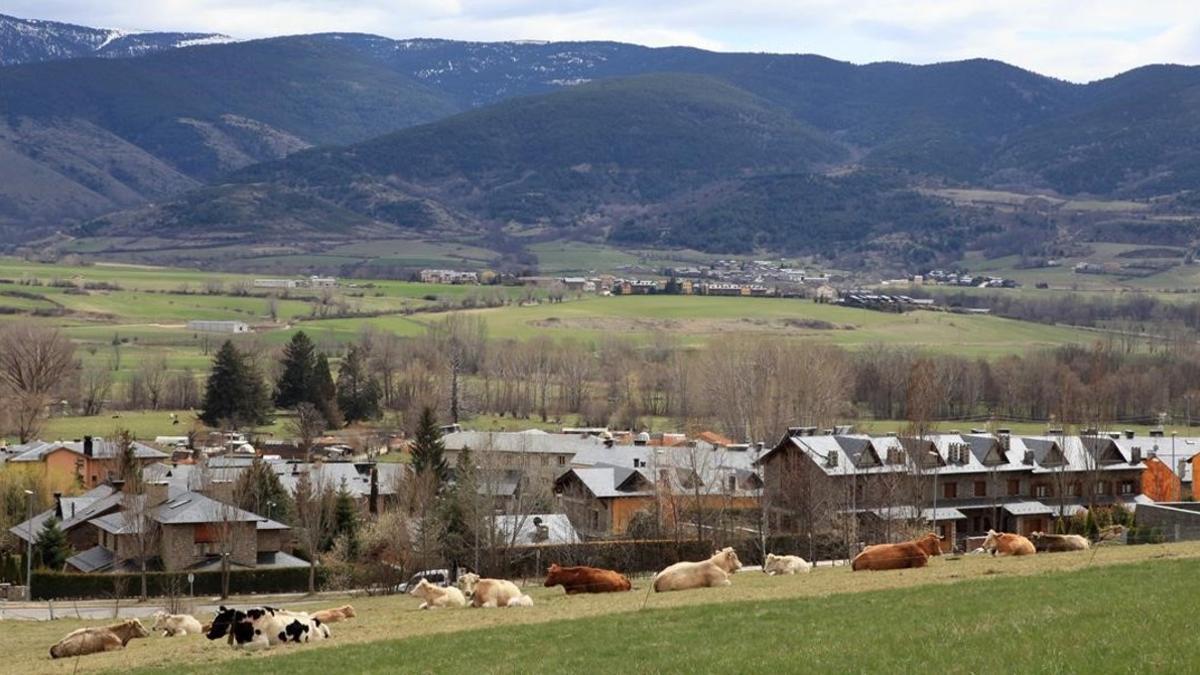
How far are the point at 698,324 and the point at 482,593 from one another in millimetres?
149690

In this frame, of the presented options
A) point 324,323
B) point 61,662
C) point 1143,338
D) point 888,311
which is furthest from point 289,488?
point 888,311

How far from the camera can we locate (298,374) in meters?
118

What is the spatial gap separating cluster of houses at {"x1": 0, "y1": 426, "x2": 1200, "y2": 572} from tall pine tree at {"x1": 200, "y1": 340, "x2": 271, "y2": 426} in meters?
27.5

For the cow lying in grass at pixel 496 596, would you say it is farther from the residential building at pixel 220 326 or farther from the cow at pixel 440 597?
the residential building at pixel 220 326

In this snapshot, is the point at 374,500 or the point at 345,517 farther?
the point at 374,500

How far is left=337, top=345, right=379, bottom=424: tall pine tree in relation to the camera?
116 meters

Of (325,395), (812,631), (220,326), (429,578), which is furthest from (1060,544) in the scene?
(220,326)

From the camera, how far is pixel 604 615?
26141 millimetres

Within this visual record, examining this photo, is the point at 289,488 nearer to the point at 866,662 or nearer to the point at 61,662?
the point at 61,662

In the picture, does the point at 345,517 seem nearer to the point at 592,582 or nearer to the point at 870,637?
the point at 592,582

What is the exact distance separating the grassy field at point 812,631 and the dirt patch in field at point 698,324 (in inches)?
5429

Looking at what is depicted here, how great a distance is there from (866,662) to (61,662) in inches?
540

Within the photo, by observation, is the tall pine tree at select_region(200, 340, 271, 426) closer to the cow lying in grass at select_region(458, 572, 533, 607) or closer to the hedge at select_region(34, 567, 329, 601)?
the hedge at select_region(34, 567, 329, 601)

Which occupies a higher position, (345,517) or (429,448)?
(429,448)
